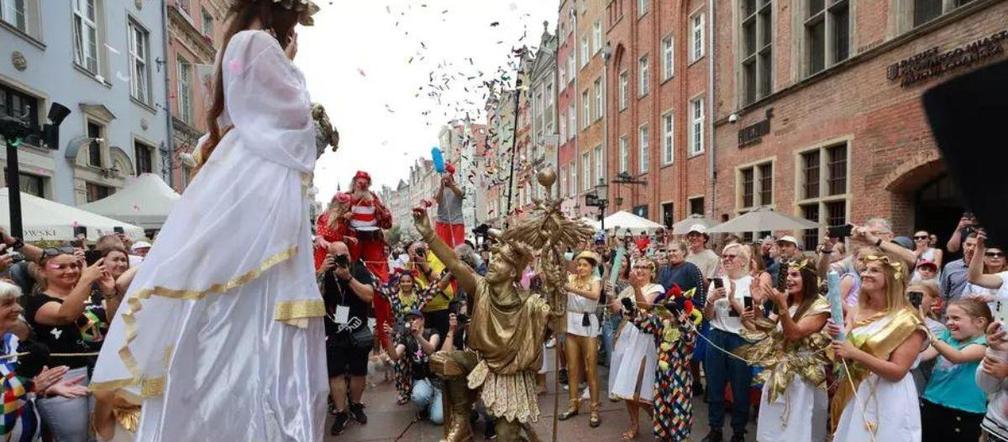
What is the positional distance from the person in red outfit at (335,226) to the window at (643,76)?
1943cm

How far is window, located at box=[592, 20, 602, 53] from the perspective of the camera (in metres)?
27.1

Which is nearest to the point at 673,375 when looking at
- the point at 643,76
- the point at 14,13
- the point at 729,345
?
the point at 729,345

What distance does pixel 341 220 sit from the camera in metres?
5.09

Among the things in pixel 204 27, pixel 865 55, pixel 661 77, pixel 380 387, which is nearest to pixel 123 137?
pixel 204 27

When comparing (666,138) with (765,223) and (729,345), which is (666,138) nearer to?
(765,223)

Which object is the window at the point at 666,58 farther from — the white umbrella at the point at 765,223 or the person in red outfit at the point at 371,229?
the person in red outfit at the point at 371,229

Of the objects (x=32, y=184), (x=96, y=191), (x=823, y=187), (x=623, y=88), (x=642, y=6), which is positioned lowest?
(x=823, y=187)

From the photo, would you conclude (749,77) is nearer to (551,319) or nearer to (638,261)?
(638,261)

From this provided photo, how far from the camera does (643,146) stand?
22516 millimetres

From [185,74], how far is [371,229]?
70.3 ft

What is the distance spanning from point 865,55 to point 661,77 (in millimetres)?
10311

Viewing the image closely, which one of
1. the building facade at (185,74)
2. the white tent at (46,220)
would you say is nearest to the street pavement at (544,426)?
the white tent at (46,220)

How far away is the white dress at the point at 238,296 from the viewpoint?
1769 mm

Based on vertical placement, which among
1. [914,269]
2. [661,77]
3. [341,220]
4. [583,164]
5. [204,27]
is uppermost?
[204,27]
